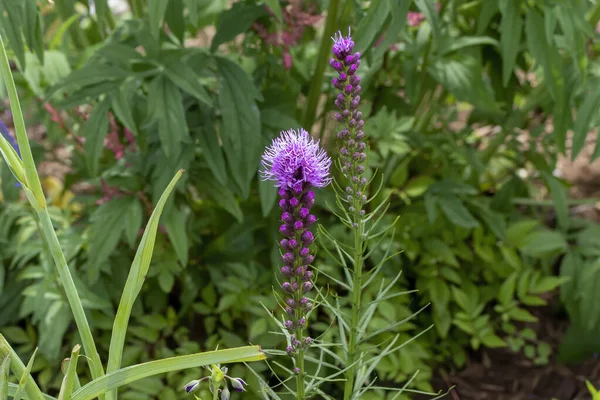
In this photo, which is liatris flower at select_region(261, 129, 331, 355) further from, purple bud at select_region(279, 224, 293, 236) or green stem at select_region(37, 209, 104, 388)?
green stem at select_region(37, 209, 104, 388)

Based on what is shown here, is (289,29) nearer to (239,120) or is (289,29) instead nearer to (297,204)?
(239,120)

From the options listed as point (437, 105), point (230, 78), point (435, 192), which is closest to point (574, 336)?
point (435, 192)

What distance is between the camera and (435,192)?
2543 mm

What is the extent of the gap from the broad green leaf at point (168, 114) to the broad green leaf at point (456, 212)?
3.07ft

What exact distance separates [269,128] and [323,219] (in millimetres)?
417

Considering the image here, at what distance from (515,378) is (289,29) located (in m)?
1.57

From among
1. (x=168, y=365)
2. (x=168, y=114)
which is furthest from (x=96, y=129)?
(x=168, y=365)

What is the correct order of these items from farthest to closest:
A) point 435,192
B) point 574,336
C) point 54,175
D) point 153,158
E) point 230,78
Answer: point 54,175
point 574,336
point 435,192
point 153,158
point 230,78

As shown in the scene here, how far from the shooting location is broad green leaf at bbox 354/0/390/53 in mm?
1857

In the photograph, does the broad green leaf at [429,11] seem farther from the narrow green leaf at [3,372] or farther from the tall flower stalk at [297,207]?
the narrow green leaf at [3,372]

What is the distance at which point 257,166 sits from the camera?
232cm

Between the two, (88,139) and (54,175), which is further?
(54,175)

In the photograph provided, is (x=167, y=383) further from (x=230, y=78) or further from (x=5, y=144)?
(x=5, y=144)

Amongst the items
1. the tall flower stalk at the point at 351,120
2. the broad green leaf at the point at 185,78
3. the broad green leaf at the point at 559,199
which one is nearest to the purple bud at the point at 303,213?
the tall flower stalk at the point at 351,120
